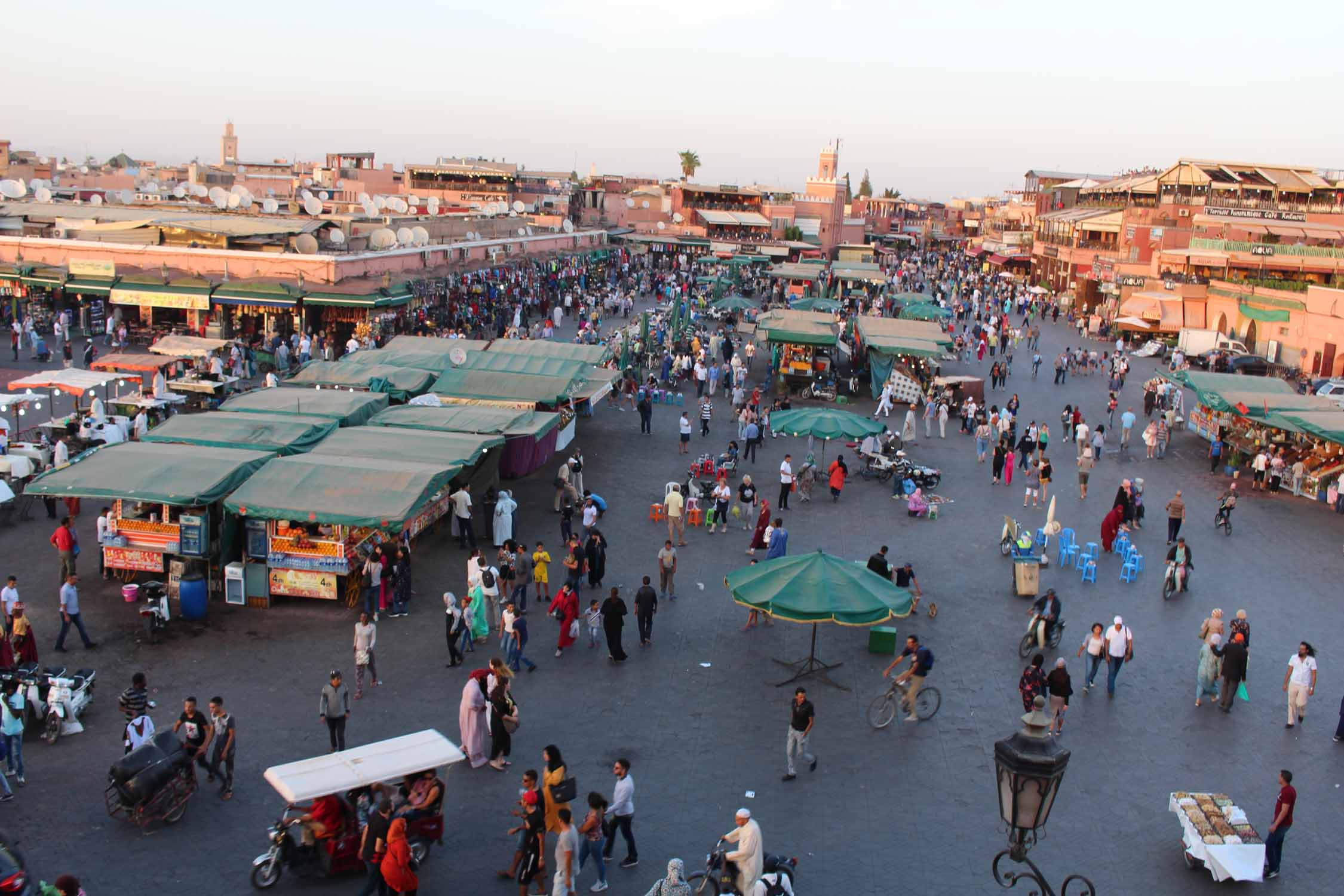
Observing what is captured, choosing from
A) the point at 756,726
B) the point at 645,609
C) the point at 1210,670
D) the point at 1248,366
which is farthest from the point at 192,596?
the point at 1248,366

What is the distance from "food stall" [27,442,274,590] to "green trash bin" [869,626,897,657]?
8.39 metres

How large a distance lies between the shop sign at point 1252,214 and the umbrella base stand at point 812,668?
49.4 metres

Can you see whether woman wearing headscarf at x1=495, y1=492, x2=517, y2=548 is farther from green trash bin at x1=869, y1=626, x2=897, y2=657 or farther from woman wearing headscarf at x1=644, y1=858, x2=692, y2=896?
woman wearing headscarf at x1=644, y1=858, x2=692, y2=896

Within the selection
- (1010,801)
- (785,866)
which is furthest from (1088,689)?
(1010,801)

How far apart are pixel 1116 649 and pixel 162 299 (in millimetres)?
28648

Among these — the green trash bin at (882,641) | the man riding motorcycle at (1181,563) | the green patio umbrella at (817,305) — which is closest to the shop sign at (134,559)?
the green trash bin at (882,641)

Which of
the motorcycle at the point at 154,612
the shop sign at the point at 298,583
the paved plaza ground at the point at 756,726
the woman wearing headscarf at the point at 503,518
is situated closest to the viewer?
the paved plaza ground at the point at 756,726

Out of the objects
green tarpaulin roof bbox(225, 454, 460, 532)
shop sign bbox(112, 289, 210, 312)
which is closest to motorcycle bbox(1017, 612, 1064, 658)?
green tarpaulin roof bbox(225, 454, 460, 532)

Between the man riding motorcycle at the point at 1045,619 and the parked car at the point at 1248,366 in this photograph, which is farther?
the parked car at the point at 1248,366

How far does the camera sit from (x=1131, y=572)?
53.5 ft

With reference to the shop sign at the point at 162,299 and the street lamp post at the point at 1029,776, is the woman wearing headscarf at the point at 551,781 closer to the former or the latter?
the street lamp post at the point at 1029,776

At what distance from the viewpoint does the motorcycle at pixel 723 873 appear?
762 centimetres

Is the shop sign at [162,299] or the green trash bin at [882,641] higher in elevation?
the shop sign at [162,299]

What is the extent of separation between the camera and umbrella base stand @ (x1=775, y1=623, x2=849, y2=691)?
12023mm
